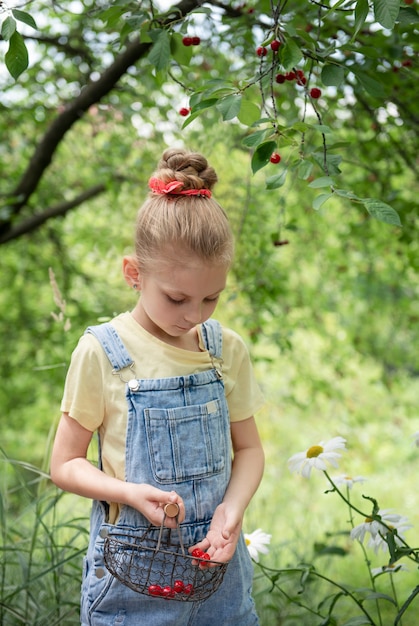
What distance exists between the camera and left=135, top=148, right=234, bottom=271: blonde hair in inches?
55.4

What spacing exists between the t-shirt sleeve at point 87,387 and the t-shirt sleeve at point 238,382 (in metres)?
0.30

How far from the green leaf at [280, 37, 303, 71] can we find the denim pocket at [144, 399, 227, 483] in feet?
2.25

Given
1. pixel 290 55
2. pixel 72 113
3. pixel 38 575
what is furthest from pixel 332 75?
pixel 72 113

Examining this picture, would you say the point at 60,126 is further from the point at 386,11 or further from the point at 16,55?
the point at 386,11

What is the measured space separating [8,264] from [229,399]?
373cm

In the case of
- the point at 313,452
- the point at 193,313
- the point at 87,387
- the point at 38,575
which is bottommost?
the point at 38,575

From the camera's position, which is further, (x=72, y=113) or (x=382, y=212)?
(x=72, y=113)

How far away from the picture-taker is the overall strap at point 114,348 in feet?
4.66

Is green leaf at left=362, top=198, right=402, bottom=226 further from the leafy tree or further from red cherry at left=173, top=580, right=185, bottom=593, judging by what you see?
red cherry at left=173, top=580, right=185, bottom=593

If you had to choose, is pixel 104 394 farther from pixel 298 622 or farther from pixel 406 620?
pixel 406 620

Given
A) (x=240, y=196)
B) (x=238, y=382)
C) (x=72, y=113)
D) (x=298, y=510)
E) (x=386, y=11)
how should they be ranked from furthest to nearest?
(x=298, y=510) → (x=240, y=196) → (x=72, y=113) → (x=238, y=382) → (x=386, y=11)

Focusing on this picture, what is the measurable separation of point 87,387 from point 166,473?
0.23 meters

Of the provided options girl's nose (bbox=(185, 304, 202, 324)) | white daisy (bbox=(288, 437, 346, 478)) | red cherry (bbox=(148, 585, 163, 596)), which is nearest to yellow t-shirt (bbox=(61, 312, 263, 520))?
girl's nose (bbox=(185, 304, 202, 324))

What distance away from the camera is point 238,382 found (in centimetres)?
161
